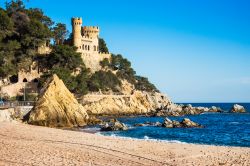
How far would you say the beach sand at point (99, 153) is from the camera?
1941 centimetres

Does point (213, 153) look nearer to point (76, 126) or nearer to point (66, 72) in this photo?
point (76, 126)

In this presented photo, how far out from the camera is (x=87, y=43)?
3723 inches

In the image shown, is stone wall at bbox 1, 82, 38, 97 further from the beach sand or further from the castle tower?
the beach sand

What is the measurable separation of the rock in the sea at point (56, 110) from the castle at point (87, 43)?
3965 cm

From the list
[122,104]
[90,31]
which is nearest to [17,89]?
[122,104]

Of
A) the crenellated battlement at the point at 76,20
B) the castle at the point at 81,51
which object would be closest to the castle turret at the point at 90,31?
the castle at the point at 81,51

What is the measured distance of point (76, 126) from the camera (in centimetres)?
4947

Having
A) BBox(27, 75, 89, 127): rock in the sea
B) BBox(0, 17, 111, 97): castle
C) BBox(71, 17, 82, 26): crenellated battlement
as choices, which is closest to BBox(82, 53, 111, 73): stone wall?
BBox(0, 17, 111, 97): castle

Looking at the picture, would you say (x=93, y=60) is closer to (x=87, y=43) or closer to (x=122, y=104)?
(x=87, y=43)

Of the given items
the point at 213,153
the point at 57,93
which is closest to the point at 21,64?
the point at 57,93

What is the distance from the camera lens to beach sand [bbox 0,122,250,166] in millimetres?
19406

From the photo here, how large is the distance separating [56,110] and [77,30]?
46611 millimetres

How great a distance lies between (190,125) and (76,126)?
16043mm

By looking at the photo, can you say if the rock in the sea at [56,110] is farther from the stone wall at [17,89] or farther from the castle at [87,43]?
the castle at [87,43]
